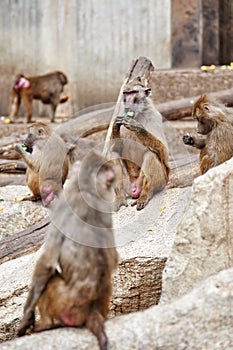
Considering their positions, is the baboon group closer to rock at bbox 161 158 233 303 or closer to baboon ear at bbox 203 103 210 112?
baboon ear at bbox 203 103 210 112

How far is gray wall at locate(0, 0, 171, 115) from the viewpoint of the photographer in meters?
13.7

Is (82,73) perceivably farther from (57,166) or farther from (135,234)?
(135,234)

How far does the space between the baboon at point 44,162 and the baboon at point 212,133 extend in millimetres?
1524

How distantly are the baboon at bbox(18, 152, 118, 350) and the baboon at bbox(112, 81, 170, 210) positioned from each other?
2.69 metres

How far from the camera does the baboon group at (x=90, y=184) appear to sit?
4816 millimetres

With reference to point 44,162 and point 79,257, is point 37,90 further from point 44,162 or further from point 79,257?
point 79,257

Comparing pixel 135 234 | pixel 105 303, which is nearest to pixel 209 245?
pixel 105 303

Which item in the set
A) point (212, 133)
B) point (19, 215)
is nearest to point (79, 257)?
point (212, 133)

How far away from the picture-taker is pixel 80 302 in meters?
4.81

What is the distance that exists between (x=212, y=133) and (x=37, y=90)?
273 inches

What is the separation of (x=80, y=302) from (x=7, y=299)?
1.71 meters

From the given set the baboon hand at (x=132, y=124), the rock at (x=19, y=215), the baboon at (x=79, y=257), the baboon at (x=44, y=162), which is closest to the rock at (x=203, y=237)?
the baboon at (x=79, y=257)

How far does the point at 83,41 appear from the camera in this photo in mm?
14320

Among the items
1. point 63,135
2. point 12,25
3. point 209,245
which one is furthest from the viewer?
point 12,25
